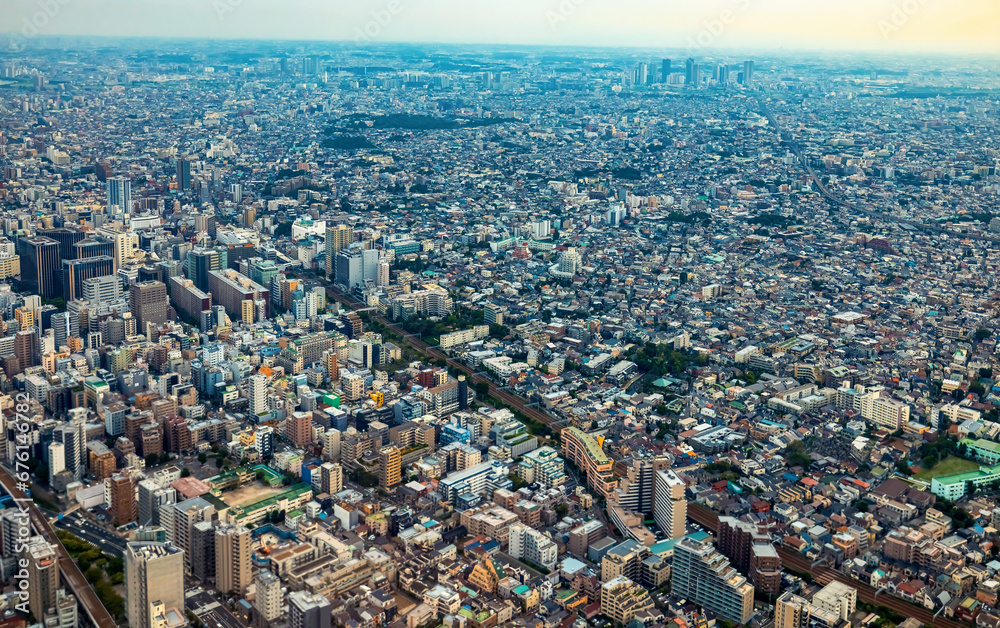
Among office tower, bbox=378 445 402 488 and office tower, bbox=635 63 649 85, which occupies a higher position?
office tower, bbox=635 63 649 85

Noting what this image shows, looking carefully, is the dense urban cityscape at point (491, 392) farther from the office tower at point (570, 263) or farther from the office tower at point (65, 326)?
the office tower at point (570, 263)

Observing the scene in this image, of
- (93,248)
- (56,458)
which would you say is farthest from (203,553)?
(93,248)

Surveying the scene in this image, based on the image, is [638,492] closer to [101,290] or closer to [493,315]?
[493,315]

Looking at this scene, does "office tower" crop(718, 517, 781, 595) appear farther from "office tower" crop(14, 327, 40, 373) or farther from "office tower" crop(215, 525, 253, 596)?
"office tower" crop(14, 327, 40, 373)

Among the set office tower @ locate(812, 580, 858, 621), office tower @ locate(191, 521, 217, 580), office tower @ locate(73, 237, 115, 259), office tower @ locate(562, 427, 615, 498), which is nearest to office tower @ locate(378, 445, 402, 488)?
office tower @ locate(562, 427, 615, 498)

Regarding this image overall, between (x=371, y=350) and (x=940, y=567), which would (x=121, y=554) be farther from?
(x=940, y=567)

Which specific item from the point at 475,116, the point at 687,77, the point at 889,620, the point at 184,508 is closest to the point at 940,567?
the point at 889,620
